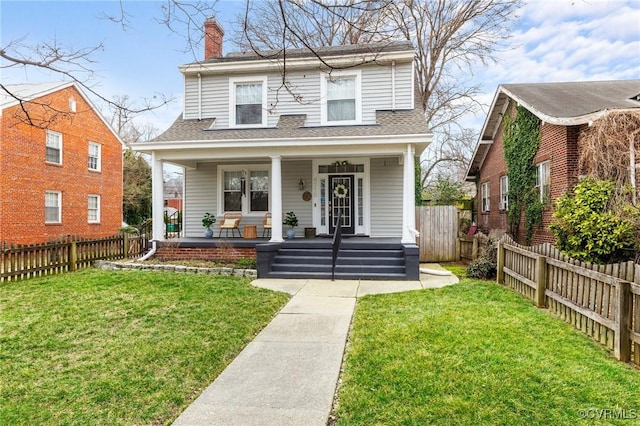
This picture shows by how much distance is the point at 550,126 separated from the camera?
412 inches

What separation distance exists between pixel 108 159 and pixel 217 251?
13643 mm

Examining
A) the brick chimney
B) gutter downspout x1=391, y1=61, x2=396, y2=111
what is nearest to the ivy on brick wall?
gutter downspout x1=391, y1=61, x2=396, y2=111

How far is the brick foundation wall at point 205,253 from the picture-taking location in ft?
35.9

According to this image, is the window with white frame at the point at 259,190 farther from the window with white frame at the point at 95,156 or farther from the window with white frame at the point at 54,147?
the window with white frame at the point at 95,156

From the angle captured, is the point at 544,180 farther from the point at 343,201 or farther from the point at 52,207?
the point at 52,207

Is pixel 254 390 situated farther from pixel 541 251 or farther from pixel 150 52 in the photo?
pixel 541 251

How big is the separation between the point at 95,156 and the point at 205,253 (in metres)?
13.0

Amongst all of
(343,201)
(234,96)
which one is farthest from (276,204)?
(234,96)

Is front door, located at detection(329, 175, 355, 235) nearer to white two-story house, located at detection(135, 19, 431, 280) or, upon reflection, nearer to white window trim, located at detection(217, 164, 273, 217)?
white two-story house, located at detection(135, 19, 431, 280)

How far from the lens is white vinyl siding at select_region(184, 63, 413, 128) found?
11.7m

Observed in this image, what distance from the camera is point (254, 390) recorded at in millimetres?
3469

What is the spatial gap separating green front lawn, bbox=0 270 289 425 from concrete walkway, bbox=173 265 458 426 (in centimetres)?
20

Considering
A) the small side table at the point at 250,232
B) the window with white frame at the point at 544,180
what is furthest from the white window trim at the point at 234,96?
the window with white frame at the point at 544,180

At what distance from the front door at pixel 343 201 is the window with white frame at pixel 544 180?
18.5ft
